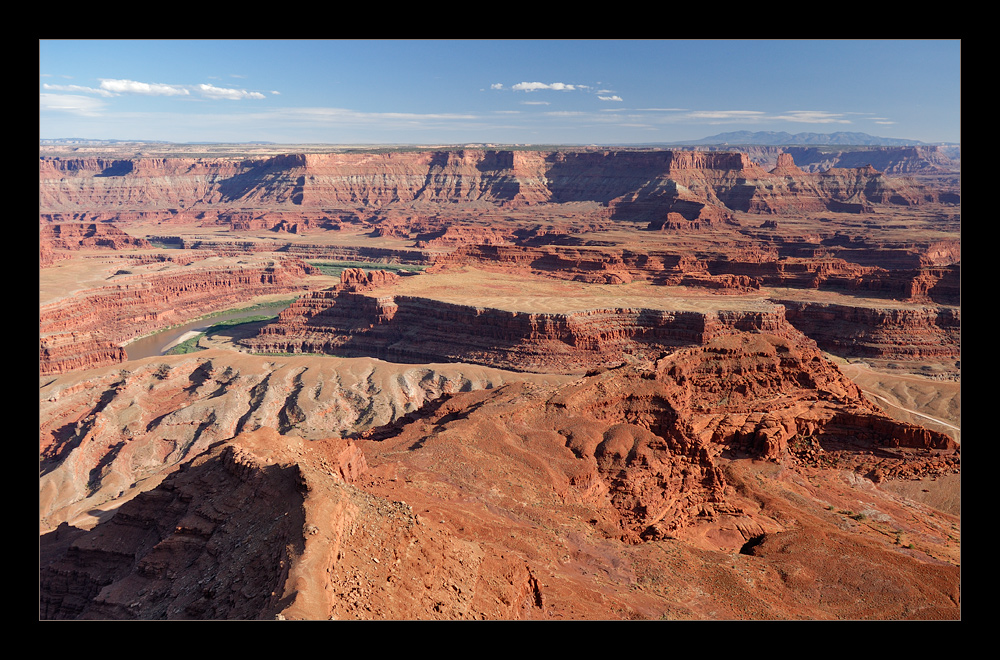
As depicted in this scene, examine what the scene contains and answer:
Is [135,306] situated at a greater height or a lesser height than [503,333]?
greater

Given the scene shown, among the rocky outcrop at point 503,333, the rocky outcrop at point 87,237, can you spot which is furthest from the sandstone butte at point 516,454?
the rocky outcrop at point 87,237

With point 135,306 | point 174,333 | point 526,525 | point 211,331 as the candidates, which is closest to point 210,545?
point 526,525

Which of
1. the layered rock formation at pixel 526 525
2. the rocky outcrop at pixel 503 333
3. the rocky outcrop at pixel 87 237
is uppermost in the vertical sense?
the rocky outcrop at pixel 87 237

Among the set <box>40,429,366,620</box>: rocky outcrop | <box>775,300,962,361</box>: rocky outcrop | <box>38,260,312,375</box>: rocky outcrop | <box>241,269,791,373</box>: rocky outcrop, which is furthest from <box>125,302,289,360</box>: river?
<box>775,300,962,361</box>: rocky outcrop

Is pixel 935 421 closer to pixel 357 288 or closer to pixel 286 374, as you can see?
pixel 286 374

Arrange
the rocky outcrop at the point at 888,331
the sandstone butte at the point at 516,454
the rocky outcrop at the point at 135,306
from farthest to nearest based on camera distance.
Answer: the rocky outcrop at the point at 888,331, the rocky outcrop at the point at 135,306, the sandstone butte at the point at 516,454

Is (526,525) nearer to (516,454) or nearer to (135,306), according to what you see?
(516,454)

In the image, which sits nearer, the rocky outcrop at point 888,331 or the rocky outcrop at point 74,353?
the rocky outcrop at point 74,353

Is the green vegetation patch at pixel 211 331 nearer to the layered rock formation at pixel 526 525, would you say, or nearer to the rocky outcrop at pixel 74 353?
the rocky outcrop at pixel 74 353
